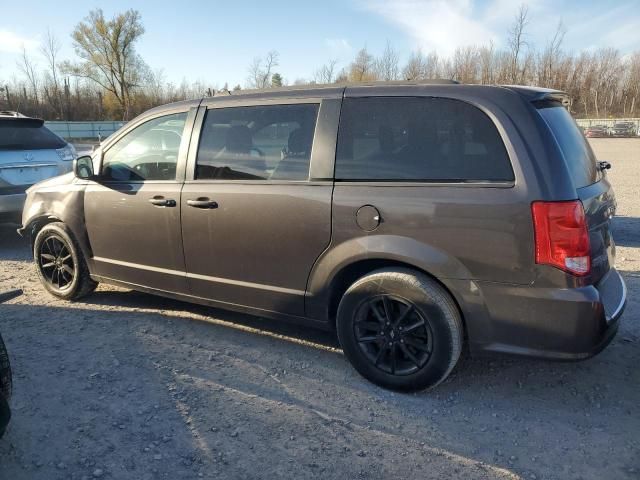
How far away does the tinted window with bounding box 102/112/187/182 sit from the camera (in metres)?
3.92

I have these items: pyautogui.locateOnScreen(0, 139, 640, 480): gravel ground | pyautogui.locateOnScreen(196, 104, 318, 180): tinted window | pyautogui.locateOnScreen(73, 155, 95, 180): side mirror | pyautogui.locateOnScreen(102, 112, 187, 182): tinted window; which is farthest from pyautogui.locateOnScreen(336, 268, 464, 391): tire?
pyautogui.locateOnScreen(73, 155, 95, 180): side mirror

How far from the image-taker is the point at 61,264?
15.3 ft

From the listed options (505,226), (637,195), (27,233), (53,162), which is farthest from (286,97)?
(637,195)

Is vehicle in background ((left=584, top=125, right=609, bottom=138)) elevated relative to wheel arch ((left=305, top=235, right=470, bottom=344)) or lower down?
elevated

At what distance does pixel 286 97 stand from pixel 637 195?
9.80 meters

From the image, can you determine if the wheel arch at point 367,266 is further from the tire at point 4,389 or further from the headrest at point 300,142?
the tire at point 4,389

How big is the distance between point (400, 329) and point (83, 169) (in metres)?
3.01

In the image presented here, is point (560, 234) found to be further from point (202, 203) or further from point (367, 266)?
point (202, 203)

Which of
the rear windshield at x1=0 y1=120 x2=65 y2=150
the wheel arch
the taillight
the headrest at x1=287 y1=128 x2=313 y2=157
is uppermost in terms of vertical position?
the rear windshield at x1=0 y1=120 x2=65 y2=150

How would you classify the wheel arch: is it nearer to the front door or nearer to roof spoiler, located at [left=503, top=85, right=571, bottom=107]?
roof spoiler, located at [left=503, top=85, right=571, bottom=107]

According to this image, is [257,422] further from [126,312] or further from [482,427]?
[126,312]

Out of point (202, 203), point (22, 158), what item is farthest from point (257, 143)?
point (22, 158)

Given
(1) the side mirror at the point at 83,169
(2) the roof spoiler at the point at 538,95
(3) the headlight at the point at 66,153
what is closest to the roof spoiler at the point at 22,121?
(3) the headlight at the point at 66,153

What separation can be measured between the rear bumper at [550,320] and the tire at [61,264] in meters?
3.59
